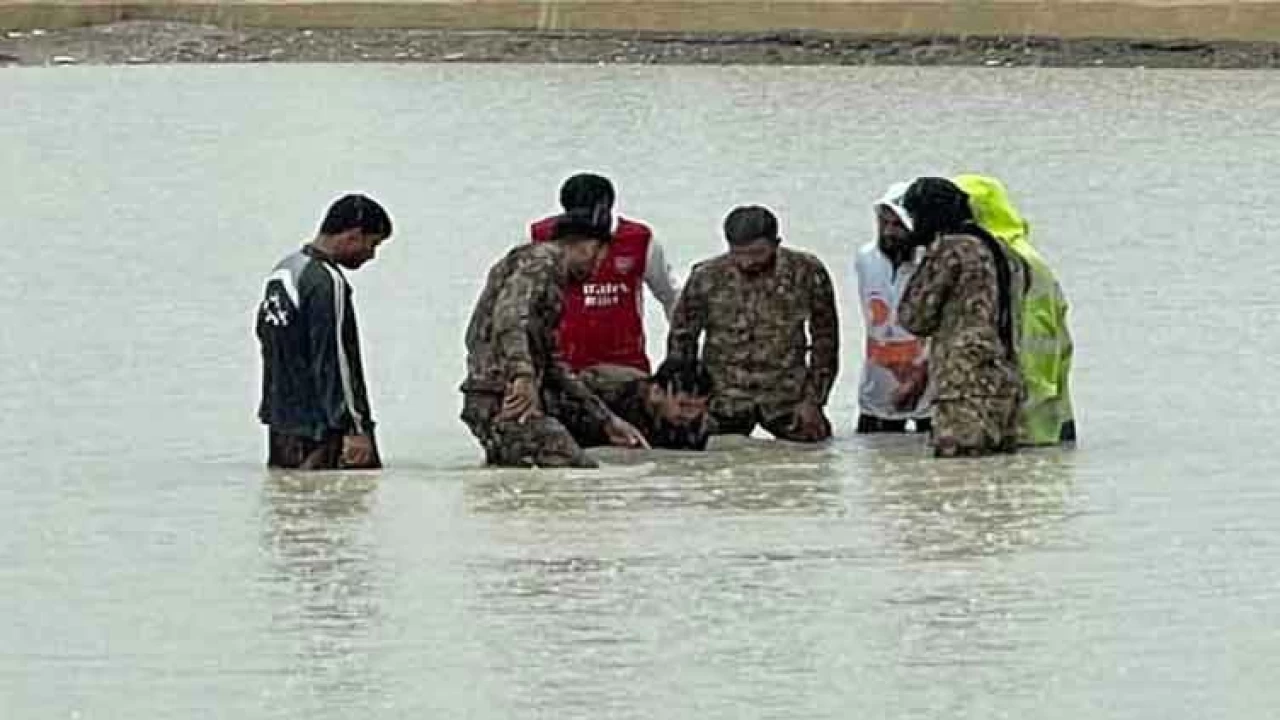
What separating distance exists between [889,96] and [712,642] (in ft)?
75.2

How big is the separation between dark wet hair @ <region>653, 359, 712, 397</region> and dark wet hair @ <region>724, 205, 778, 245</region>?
0.44m

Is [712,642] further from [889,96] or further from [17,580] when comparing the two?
[889,96]

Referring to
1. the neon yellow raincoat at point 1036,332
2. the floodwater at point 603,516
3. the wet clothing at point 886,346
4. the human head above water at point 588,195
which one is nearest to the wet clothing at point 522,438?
the floodwater at point 603,516

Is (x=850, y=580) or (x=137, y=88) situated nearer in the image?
(x=850, y=580)

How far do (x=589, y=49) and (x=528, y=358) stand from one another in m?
24.8

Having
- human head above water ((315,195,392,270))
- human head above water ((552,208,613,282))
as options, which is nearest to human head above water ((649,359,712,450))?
human head above water ((552,208,613,282))

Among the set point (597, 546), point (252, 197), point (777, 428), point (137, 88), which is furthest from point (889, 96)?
point (597, 546)

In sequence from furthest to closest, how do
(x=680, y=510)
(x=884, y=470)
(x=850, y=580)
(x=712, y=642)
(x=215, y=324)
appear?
(x=215, y=324) < (x=884, y=470) < (x=680, y=510) < (x=850, y=580) < (x=712, y=642)

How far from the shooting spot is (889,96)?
31938 millimetres

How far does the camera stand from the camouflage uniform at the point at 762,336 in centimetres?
1317

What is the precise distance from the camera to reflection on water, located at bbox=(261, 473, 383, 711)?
352 inches

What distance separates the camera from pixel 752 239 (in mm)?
13039

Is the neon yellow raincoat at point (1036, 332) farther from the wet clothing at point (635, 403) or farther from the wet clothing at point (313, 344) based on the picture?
the wet clothing at point (313, 344)

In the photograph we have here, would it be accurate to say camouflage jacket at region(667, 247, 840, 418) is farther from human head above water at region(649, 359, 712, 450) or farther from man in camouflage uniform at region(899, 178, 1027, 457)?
man in camouflage uniform at region(899, 178, 1027, 457)
